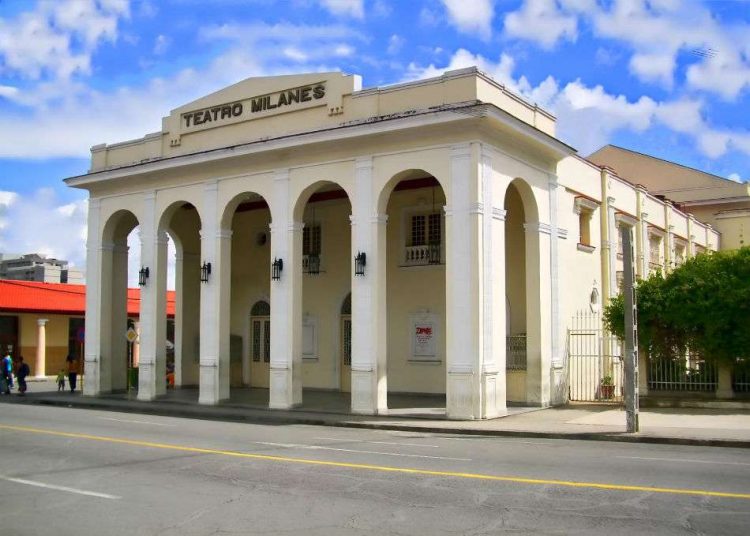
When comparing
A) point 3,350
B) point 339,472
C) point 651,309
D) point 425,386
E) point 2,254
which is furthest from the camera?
point 2,254

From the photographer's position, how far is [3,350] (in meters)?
36.4

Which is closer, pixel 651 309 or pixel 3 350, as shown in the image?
pixel 651 309

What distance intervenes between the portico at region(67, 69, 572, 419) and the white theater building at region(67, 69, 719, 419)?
2.0 inches

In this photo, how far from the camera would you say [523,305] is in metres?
21.6

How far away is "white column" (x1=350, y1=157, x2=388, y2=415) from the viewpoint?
726 inches

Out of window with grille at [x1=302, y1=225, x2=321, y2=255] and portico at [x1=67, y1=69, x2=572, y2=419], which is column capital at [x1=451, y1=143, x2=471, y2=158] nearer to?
portico at [x1=67, y1=69, x2=572, y2=419]

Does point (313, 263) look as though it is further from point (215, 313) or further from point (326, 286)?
point (215, 313)

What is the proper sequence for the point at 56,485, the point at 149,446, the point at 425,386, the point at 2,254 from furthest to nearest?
the point at 2,254 → the point at 425,386 → the point at 149,446 → the point at 56,485

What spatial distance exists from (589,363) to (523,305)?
9.21 feet

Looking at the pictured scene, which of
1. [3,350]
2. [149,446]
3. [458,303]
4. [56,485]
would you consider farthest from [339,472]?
[3,350]

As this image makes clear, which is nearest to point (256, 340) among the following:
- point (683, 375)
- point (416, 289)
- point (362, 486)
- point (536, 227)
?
point (416, 289)

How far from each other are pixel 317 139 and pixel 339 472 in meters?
10.9

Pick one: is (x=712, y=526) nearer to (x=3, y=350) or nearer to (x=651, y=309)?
(x=651, y=309)

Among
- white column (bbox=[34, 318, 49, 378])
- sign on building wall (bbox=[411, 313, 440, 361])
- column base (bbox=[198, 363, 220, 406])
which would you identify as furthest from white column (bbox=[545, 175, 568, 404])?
white column (bbox=[34, 318, 49, 378])
